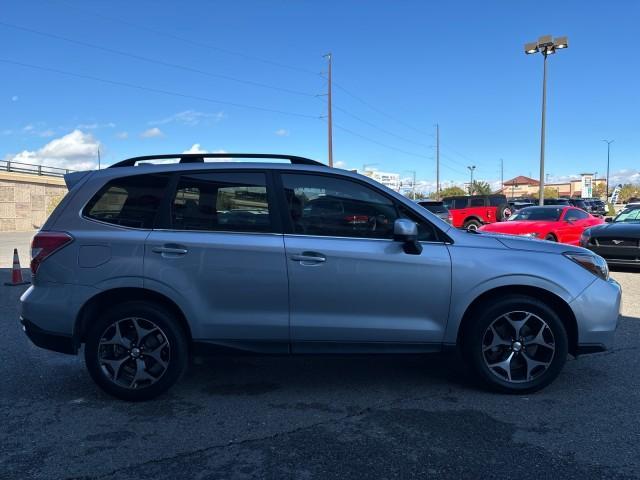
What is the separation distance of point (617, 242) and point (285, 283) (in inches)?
372

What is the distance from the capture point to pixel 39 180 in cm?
3628

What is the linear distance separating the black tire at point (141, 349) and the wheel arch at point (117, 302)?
51 millimetres

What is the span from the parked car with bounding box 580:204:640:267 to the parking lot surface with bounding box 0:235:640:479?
663 centimetres

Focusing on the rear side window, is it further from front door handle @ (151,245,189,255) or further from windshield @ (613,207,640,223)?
windshield @ (613,207,640,223)

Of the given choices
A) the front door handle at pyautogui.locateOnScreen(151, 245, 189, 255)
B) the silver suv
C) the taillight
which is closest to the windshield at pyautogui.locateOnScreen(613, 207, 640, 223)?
the silver suv

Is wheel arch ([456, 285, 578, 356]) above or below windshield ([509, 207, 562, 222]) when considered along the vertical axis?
below

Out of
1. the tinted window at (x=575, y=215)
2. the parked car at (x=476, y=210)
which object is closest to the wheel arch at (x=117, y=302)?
the tinted window at (x=575, y=215)

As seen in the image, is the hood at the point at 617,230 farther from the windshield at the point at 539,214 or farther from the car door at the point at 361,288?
the car door at the point at 361,288

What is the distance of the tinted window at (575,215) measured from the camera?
14.6 meters

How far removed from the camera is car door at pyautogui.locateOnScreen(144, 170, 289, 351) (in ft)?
12.9

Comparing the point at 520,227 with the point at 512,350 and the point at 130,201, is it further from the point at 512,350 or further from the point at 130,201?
the point at 130,201

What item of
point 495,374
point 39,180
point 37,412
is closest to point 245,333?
point 37,412

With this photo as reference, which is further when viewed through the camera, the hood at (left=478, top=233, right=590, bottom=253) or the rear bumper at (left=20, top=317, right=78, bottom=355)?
the hood at (left=478, top=233, right=590, bottom=253)

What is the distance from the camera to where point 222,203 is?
→ 408 centimetres
